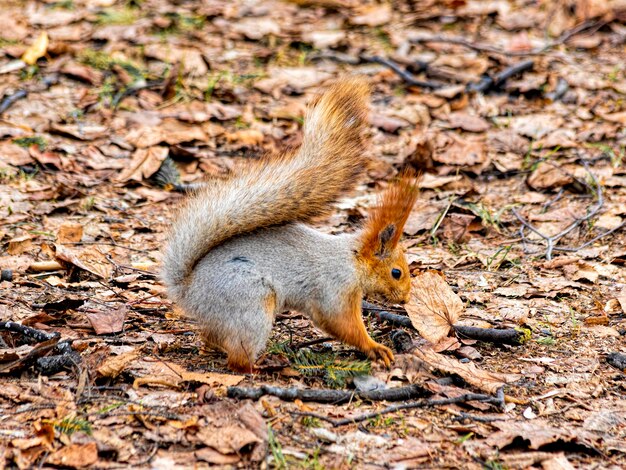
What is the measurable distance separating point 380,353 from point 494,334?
52 centimetres

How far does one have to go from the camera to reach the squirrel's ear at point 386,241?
9.99ft

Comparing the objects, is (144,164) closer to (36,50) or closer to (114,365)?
(36,50)

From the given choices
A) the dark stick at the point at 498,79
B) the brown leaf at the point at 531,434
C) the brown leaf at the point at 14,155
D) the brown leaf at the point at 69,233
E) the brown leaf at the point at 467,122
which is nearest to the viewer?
the brown leaf at the point at 531,434

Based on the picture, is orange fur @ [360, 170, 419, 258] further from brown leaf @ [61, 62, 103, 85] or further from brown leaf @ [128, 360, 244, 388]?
brown leaf @ [61, 62, 103, 85]

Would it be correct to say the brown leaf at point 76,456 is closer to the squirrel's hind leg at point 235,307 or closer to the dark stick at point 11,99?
the squirrel's hind leg at point 235,307

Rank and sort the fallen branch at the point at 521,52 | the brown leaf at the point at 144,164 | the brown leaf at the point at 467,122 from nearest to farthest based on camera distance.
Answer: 1. the brown leaf at the point at 144,164
2. the brown leaf at the point at 467,122
3. the fallen branch at the point at 521,52

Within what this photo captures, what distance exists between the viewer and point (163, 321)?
3.36 metres

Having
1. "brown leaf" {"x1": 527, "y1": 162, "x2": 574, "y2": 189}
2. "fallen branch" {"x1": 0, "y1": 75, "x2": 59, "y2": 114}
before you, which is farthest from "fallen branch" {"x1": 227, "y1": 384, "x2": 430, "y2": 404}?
"fallen branch" {"x1": 0, "y1": 75, "x2": 59, "y2": 114}

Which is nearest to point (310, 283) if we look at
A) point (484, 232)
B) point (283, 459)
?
point (283, 459)

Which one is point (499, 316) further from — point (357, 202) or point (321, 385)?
point (357, 202)

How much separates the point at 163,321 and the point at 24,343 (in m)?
0.61

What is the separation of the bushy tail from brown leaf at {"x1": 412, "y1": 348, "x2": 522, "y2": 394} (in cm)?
69

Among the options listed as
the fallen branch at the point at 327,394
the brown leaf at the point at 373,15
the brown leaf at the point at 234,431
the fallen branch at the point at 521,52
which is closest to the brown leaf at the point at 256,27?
the brown leaf at the point at 373,15

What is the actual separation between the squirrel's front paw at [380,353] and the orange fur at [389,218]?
0.36 metres
